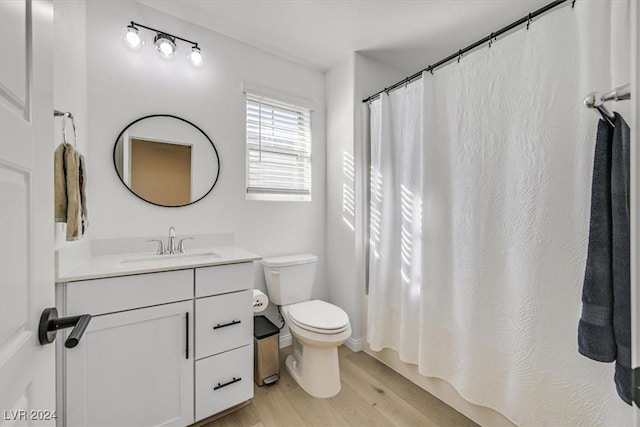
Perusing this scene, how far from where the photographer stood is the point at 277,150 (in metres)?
2.27

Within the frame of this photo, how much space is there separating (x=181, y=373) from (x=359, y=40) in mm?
2428

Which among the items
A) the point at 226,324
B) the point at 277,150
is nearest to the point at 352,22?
the point at 277,150

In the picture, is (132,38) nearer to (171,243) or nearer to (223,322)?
(171,243)

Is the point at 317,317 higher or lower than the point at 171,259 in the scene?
lower

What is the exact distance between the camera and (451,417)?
1.52m

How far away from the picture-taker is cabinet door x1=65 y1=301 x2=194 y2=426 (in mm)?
1133

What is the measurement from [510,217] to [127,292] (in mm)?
1768

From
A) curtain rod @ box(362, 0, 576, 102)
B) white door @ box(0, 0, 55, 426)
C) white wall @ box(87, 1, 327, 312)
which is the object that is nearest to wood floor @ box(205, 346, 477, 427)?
white wall @ box(87, 1, 327, 312)

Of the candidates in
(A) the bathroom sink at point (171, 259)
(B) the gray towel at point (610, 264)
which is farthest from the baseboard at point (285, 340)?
(B) the gray towel at point (610, 264)

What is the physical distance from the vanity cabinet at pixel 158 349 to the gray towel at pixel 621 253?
1.50 meters

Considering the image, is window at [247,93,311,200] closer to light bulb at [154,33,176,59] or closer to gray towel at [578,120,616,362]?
light bulb at [154,33,176,59]

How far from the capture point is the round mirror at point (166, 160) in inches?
67.4

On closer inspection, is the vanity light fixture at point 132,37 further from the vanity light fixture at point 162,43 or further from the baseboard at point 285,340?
the baseboard at point 285,340

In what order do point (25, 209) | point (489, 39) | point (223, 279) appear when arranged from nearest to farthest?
point (25, 209)
point (489, 39)
point (223, 279)
